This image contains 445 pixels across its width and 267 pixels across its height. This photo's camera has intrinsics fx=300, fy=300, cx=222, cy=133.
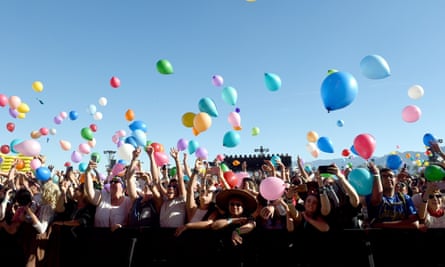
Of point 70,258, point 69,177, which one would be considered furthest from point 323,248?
point 69,177

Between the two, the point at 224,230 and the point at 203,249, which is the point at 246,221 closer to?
the point at 224,230

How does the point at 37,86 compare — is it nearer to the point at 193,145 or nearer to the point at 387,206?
the point at 193,145

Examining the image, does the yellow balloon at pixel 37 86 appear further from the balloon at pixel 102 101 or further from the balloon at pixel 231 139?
the balloon at pixel 231 139

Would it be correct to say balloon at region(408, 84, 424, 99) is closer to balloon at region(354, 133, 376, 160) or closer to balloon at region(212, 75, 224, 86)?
balloon at region(354, 133, 376, 160)

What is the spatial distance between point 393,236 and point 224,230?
162cm

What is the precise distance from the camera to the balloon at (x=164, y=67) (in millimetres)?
7039

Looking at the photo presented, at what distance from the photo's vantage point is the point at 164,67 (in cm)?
706

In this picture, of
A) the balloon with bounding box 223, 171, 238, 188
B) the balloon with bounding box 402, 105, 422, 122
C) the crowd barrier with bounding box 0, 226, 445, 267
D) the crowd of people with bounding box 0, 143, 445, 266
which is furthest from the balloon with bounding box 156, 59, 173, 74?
the balloon with bounding box 402, 105, 422, 122

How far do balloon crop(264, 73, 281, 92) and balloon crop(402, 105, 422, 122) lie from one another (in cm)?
346

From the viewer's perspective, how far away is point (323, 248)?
9.53 feet

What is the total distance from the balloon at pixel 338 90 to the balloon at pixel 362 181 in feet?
4.46

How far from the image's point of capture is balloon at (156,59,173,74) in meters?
7.04

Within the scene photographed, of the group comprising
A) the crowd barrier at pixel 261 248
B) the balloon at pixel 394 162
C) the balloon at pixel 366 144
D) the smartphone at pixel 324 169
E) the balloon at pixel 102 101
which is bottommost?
the crowd barrier at pixel 261 248

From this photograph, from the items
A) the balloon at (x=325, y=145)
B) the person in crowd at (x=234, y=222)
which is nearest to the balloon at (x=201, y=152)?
the balloon at (x=325, y=145)
